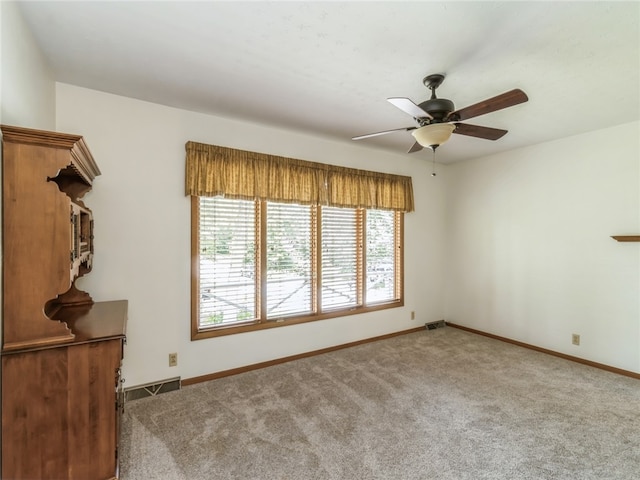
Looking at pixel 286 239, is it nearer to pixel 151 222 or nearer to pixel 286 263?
pixel 286 263

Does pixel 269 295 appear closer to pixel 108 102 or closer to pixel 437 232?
pixel 108 102

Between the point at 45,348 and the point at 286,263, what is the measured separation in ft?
7.68

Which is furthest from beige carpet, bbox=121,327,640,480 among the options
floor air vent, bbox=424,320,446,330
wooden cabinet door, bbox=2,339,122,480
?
floor air vent, bbox=424,320,446,330

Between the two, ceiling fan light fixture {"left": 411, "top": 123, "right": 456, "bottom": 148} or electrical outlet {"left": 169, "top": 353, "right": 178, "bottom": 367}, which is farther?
electrical outlet {"left": 169, "top": 353, "right": 178, "bottom": 367}

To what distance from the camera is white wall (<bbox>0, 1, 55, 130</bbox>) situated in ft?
4.98

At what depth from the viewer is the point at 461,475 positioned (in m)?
1.89

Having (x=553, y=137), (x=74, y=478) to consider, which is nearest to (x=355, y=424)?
(x=74, y=478)

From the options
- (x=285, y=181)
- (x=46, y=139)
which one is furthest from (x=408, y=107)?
(x=46, y=139)

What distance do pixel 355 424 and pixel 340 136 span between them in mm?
3042

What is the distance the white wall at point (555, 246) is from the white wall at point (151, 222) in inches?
119

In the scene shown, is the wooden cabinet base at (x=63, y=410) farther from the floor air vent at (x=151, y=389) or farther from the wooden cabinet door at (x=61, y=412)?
the floor air vent at (x=151, y=389)

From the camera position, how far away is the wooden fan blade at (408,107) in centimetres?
190

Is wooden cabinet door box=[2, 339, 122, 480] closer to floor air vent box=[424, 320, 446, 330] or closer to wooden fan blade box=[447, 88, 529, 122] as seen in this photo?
wooden fan blade box=[447, 88, 529, 122]

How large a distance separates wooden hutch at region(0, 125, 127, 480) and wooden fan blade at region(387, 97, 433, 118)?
5.89ft
